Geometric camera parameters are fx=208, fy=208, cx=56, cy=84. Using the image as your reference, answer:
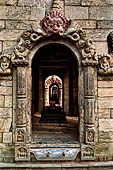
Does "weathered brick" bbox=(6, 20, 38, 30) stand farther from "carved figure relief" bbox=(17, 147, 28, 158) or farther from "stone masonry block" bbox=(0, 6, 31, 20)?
"carved figure relief" bbox=(17, 147, 28, 158)

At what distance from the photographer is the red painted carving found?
12.4ft

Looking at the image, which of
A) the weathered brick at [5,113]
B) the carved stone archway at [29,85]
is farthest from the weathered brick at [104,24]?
the weathered brick at [5,113]

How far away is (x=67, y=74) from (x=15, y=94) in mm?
5973

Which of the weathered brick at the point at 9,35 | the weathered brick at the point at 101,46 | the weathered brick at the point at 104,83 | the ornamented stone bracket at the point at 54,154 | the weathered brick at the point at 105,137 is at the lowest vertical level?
the ornamented stone bracket at the point at 54,154

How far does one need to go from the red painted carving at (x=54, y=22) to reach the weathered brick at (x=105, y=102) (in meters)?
1.50

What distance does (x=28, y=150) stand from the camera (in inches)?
151

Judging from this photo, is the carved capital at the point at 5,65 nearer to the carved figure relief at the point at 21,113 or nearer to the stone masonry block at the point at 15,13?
the carved figure relief at the point at 21,113

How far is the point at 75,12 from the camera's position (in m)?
3.98

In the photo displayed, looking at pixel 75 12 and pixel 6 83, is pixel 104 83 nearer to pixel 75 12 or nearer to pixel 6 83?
pixel 75 12

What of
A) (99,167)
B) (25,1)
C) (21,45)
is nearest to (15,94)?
(21,45)

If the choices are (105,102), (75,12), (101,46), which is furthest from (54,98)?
(75,12)

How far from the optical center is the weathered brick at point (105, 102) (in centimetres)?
394

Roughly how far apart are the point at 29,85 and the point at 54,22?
1247 mm

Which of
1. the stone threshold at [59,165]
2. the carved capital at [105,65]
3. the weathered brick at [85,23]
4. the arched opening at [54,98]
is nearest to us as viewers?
the stone threshold at [59,165]
